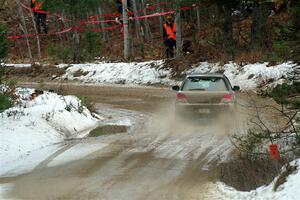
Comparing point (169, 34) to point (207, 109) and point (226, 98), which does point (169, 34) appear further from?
point (207, 109)

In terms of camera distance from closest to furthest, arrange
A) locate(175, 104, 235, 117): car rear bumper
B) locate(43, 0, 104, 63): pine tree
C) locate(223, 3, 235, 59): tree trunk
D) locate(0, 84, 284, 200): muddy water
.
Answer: locate(0, 84, 284, 200): muddy water
locate(175, 104, 235, 117): car rear bumper
locate(223, 3, 235, 59): tree trunk
locate(43, 0, 104, 63): pine tree

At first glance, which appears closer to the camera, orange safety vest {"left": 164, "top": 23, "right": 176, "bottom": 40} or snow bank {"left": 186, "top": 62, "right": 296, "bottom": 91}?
snow bank {"left": 186, "top": 62, "right": 296, "bottom": 91}

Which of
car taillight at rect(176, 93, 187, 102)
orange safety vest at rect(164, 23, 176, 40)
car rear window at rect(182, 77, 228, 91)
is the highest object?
orange safety vest at rect(164, 23, 176, 40)

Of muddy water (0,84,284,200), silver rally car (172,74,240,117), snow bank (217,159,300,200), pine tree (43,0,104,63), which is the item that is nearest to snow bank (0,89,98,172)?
muddy water (0,84,284,200)

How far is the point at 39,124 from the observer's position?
48.7 feet

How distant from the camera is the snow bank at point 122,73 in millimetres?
28938

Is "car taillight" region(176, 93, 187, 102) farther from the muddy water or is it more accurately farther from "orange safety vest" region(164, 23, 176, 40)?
"orange safety vest" region(164, 23, 176, 40)

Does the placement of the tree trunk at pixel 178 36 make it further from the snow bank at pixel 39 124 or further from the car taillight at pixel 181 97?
the car taillight at pixel 181 97

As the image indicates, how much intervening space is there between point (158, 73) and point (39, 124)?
48.2 feet

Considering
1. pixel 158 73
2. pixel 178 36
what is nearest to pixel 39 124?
pixel 158 73

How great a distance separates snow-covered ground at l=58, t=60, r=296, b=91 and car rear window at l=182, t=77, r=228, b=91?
256 inches

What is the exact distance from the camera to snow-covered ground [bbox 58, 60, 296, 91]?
77.8 feet

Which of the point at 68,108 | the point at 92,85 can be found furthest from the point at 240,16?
the point at 68,108

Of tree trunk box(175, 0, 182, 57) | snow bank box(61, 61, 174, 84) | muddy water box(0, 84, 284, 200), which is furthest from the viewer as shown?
snow bank box(61, 61, 174, 84)
